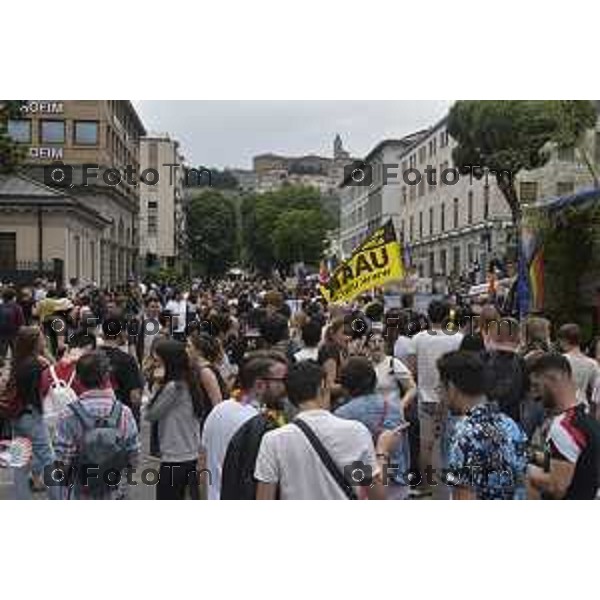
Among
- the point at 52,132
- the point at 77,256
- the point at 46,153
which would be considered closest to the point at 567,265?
the point at 77,256

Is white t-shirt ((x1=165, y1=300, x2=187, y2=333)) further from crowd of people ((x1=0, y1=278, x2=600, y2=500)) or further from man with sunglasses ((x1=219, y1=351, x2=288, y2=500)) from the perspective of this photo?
man with sunglasses ((x1=219, y1=351, x2=288, y2=500))

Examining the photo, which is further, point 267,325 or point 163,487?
point 267,325

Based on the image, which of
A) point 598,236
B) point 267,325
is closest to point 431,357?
point 267,325

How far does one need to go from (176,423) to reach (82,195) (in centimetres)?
4467

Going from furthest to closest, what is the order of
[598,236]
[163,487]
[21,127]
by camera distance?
[21,127]
[598,236]
[163,487]

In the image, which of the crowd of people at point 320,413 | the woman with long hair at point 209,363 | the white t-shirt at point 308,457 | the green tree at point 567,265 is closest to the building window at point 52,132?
the green tree at point 567,265

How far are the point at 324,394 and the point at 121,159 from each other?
5673cm

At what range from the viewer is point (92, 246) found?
1860 inches

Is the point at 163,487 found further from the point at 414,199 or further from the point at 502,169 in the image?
the point at 414,199

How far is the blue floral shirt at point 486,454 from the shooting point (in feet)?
16.9

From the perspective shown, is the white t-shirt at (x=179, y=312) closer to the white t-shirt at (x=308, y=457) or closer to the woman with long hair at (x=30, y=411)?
the woman with long hair at (x=30, y=411)

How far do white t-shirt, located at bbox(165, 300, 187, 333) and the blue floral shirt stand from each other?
12.1m

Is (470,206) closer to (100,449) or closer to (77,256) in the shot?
(77,256)

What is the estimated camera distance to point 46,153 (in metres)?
48.0
